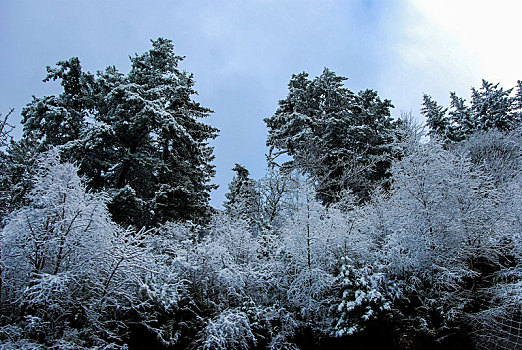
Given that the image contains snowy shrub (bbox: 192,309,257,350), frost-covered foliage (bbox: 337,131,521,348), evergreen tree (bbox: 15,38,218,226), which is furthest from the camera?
evergreen tree (bbox: 15,38,218,226)

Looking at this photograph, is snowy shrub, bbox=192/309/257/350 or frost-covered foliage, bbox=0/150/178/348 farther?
snowy shrub, bbox=192/309/257/350

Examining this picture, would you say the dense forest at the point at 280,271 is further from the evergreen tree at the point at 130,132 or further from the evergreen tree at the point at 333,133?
the evergreen tree at the point at 333,133

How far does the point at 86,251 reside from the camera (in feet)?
19.2

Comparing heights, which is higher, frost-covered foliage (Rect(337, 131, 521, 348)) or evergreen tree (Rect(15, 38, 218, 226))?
evergreen tree (Rect(15, 38, 218, 226))

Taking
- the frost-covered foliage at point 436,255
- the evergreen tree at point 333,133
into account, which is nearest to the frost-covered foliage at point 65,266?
the frost-covered foliage at point 436,255

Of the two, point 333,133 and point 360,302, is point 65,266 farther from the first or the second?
point 333,133

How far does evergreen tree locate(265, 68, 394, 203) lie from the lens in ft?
55.8

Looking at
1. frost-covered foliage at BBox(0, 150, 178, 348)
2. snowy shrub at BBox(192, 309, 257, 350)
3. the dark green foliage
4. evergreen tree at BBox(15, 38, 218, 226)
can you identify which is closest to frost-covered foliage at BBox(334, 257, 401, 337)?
snowy shrub at BBox(192, 309, 257, 350)

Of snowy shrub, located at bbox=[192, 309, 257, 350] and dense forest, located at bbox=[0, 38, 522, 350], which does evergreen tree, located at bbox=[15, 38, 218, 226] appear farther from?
snowy shrub, located at bbox=[192, 309, 257, 350]

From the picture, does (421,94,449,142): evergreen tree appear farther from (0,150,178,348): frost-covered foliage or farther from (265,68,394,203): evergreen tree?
(0,150,178,348): frost-covered foliage

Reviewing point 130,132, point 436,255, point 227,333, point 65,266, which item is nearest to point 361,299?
point 436,255

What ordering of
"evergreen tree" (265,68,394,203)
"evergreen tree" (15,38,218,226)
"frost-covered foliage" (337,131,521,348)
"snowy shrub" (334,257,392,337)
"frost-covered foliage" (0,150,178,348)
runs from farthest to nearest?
"evergreen tree" (265,68,394,203), "evergreen tree" (15,38,218,226), "frost-covered foliage" (337,131,521,348), "snowy shrub" (334,257,392,337), "frost-covered foliage" (0,150,178,348)

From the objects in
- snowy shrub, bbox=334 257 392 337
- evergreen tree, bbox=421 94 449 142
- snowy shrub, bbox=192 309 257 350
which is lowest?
snowy shrub, bbox=192 309 257 350

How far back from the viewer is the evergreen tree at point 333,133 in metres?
17.0
